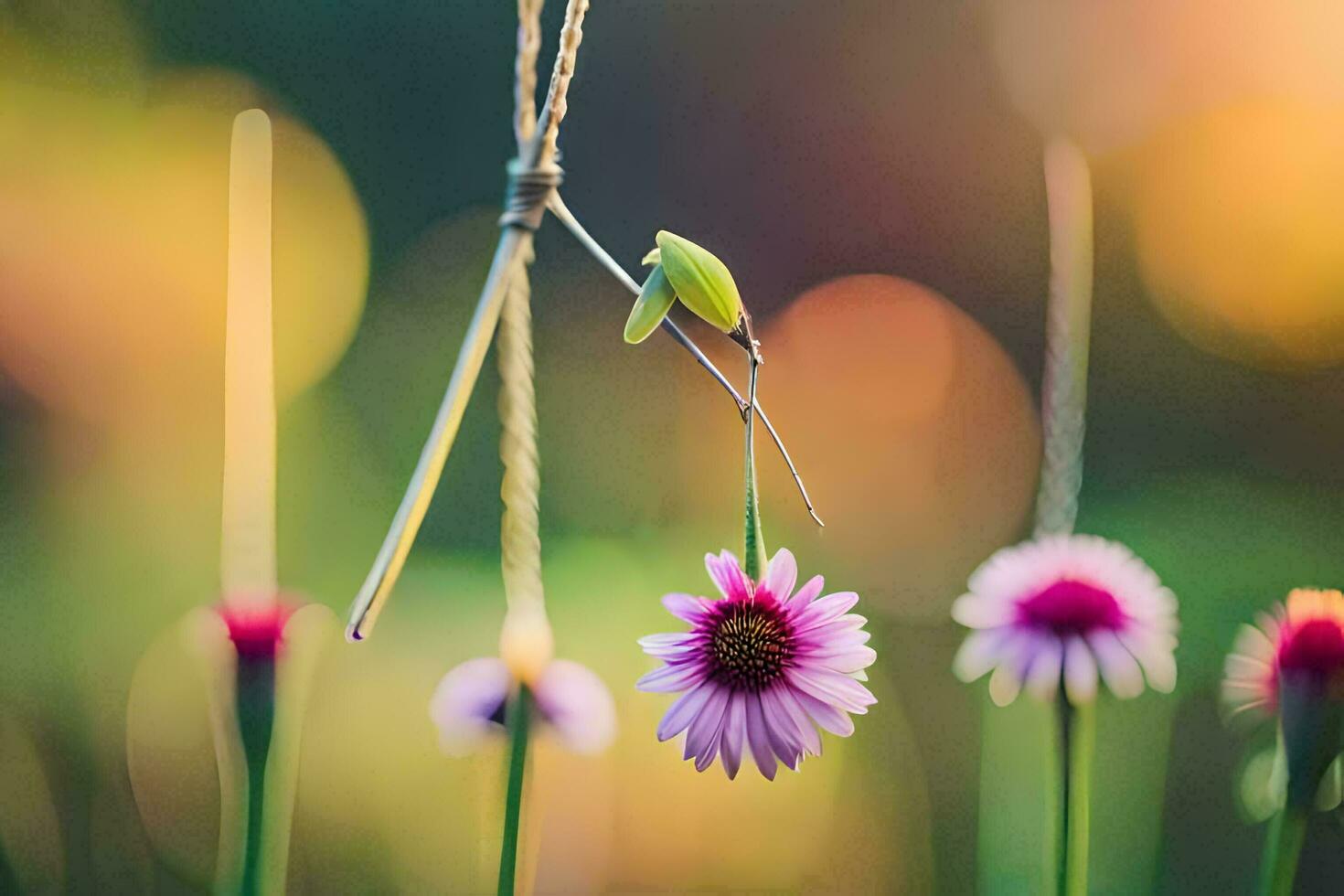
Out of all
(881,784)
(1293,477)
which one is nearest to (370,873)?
(881,784)

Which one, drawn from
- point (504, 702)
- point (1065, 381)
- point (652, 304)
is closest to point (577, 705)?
point (504, 702)

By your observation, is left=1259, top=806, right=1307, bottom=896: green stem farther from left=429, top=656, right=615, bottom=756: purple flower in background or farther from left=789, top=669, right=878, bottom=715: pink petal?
left=429, top=656, right=615, bottom=756: purple flower in background

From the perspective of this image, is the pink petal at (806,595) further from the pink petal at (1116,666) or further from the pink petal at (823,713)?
the pink petal at (1116,666)

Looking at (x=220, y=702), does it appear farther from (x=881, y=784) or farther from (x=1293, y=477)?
(x=1293, y=477)

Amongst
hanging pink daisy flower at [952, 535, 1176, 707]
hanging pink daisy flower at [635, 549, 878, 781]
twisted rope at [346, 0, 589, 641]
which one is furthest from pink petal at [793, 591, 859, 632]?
twisted rope at [346, 0, 589, 641]

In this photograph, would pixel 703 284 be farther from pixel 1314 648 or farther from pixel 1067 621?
pixel 1314 648

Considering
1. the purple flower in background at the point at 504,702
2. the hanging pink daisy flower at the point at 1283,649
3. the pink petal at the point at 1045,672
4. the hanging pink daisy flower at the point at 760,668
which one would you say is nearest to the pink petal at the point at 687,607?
the hanging pink daisy flower at the point at 760,668
